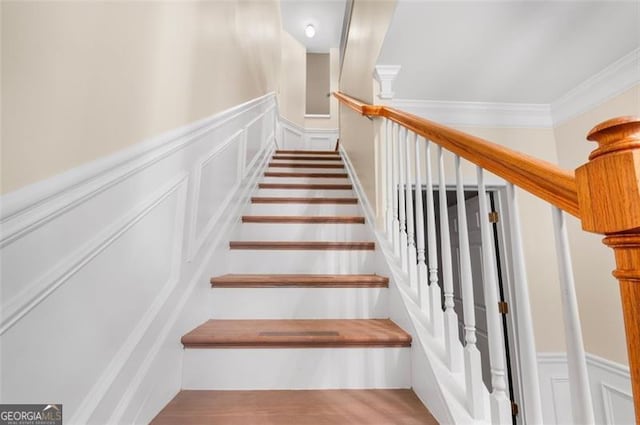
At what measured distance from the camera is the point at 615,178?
394mm

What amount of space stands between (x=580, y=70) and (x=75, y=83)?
8.21ft

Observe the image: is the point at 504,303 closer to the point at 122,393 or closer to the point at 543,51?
the point at 543,51

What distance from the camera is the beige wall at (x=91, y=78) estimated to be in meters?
0.50

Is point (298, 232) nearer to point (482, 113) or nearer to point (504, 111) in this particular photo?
point (482, 113)

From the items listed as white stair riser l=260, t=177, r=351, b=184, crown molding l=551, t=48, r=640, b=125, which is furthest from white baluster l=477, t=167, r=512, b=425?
white stair riser l=260, t=177, r=351, b=184

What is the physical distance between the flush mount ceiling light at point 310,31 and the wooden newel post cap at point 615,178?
18.0 ft

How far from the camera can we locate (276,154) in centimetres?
355

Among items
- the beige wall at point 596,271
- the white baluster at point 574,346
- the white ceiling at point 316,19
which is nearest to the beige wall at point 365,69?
the white baluster at point 574,346

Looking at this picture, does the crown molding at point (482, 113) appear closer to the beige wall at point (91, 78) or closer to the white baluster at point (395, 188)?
the white baluster at point (395, 188)

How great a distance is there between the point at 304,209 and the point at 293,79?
12.6ft

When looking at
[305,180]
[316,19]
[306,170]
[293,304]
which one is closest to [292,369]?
[293,304]

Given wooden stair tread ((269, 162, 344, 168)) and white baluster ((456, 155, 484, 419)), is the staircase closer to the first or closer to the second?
white baluster ((456, 155, 484, 419))

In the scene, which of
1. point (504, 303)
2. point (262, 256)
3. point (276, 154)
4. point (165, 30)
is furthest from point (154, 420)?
point (276, 154)

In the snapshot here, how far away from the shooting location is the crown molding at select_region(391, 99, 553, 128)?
86.2 inches
